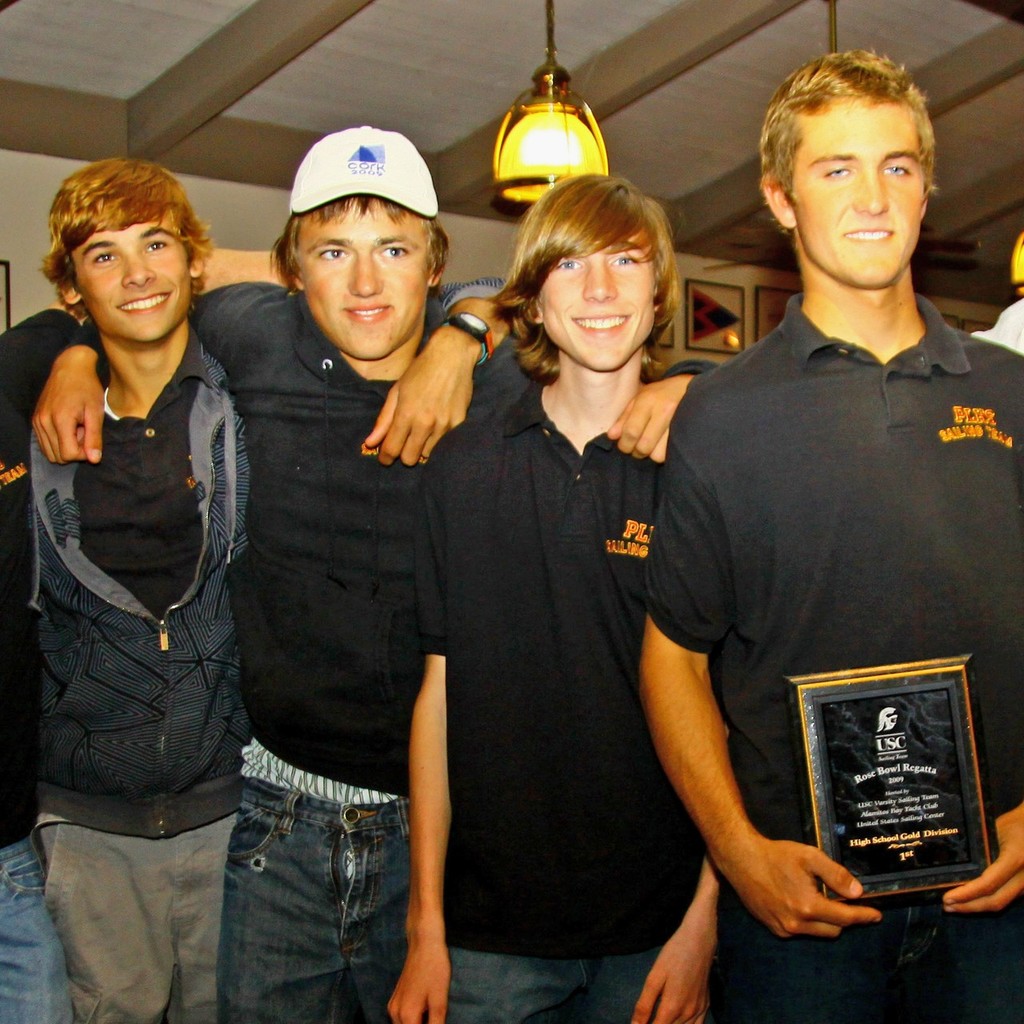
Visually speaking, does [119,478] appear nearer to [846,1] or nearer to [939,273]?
[846,1]

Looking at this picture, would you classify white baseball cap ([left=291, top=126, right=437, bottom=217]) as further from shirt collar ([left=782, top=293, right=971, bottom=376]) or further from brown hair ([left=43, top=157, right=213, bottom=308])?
shirt collar ([left=782, top=293, right=971, bottom=376])

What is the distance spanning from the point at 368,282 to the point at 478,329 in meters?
0.22

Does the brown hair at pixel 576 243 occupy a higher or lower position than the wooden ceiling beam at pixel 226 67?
lower

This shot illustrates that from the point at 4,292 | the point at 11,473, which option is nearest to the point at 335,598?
the point at 11,473

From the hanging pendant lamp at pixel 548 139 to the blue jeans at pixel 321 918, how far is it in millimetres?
2659

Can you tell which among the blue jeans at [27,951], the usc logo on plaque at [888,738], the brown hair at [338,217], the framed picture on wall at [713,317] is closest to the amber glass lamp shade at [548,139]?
the brown hair at [338,217]

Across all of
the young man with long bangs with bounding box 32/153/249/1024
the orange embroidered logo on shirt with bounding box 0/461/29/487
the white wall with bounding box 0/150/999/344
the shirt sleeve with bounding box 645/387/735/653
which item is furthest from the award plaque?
the white wall with bounding box 0/150/999/344

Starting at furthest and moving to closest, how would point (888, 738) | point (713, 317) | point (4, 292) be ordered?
point (713, 317), point (4, 292), point (888, 738)

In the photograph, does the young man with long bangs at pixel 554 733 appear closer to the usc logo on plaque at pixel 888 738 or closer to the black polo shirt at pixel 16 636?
the usc logo on plaque at pixel 888 738

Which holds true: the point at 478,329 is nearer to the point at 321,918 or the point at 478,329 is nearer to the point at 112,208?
the point at 112,208

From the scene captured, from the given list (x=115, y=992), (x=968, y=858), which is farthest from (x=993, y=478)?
(x=115, y=992)

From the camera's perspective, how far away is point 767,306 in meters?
12.5

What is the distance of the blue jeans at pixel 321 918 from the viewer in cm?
212

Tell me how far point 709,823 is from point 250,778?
2.91ft
